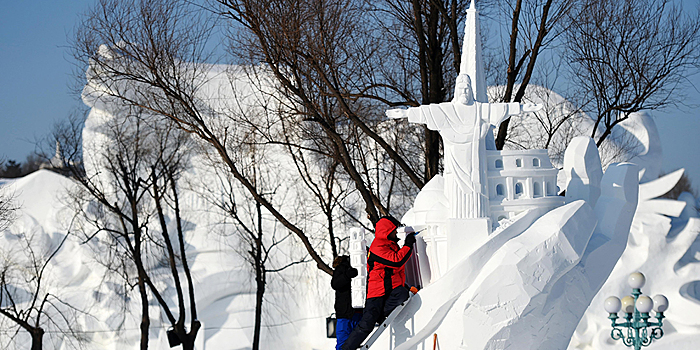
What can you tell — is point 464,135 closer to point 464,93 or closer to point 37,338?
point 464,93

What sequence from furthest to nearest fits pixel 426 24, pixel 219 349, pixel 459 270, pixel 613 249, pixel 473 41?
pixel 219 349
pixel 426 24
pixel 473 41
pixel 613 249
pixel 459 270

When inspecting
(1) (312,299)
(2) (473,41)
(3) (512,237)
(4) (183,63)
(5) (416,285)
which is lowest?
(1) (312,299)

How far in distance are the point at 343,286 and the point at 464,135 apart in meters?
1.92

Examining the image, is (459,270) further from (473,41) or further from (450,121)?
(473,41)

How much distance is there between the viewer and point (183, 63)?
11219 millimetres

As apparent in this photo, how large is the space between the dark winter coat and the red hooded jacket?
47cm

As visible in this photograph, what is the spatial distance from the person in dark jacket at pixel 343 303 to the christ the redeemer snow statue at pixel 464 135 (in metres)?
1.27

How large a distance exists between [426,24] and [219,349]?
7.76m

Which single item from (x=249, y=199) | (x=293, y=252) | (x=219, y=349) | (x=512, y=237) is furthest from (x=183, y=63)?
(x=512, y=237)

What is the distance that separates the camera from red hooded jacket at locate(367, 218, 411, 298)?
6223 mm

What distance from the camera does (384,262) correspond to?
6.25 metres

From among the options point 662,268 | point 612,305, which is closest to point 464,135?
point 612,305

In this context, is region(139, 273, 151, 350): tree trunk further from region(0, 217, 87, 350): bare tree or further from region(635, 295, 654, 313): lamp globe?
region(635, 295, 654, 313): lamp globe

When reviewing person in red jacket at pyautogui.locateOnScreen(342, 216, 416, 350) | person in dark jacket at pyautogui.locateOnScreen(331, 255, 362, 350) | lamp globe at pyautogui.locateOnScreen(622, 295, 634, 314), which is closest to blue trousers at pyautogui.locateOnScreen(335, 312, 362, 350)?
person in dark jacket at pyautogui.locateOnScreen(331, 255, 362, 350)
